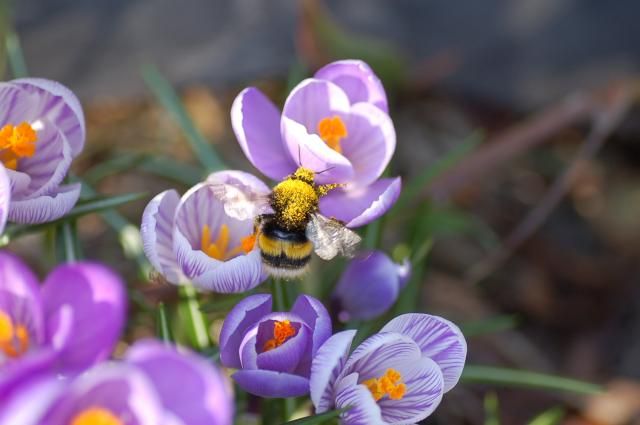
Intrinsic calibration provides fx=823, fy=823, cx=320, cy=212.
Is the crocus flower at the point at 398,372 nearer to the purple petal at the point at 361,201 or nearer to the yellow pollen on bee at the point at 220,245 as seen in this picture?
the purple petal at the point at 361,201

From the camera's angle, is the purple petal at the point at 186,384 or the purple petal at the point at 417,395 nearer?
the purple petal at the point at 186,384

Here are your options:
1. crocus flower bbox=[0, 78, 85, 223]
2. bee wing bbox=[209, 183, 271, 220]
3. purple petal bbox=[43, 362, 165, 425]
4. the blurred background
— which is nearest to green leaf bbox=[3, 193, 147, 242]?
crocus flower bbox=[0, 78, 85, 223]

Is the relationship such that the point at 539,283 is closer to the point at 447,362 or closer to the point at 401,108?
the point at 401,108

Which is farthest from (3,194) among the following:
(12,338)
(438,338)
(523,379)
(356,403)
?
(523,379)

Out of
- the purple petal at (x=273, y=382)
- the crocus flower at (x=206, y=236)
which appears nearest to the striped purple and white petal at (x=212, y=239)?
the crocus flower at (x=206, y=236)

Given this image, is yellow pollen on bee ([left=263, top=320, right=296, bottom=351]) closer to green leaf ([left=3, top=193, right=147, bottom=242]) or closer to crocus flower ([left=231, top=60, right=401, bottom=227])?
crocus flower ([left=231, top=60, right=401, bottom=227])

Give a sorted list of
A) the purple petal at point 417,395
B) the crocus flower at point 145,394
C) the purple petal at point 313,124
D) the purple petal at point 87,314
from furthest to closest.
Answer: the purple petal at point 313,124 → the purple petal at point 417,395 → the purple petal at point 87,314 → the crocus flower at point 145,394
